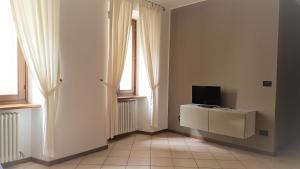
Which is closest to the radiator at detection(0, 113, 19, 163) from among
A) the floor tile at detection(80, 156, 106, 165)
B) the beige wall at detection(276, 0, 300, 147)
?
the floor tile at detection(80, 156, 106, 165)

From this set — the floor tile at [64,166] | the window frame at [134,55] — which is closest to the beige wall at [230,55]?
the window frame at [134,55]

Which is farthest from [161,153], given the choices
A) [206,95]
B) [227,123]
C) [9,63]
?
[9,63]

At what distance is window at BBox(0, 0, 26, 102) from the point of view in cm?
290

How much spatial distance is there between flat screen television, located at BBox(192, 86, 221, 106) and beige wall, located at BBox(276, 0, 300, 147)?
96cm

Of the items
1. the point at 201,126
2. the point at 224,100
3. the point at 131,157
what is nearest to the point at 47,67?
the point at 131,157

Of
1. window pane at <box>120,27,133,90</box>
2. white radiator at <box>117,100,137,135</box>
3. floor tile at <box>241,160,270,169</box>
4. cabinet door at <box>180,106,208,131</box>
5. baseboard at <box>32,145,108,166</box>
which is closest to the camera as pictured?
baseboard at <box>32,145,108,166</box>

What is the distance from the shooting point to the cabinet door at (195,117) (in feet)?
12.9

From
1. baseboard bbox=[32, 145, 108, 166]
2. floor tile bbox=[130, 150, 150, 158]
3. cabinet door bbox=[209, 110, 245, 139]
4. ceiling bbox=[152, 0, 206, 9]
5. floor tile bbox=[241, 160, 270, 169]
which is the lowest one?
floor tile bbox=[241, 160, 270, 169]

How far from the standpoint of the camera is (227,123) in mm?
3645

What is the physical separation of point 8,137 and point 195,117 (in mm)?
2917

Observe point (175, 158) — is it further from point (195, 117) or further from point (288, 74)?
point (288, 74)

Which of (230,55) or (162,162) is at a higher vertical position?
(230,55)

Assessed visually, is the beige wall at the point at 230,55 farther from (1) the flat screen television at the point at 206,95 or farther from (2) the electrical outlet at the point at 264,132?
(1) the flat screen television at the point at 206,95

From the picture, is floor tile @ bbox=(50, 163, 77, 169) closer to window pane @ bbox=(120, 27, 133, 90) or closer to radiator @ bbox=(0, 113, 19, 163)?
radiator @ bbox=(0, 113, 19, 163)
